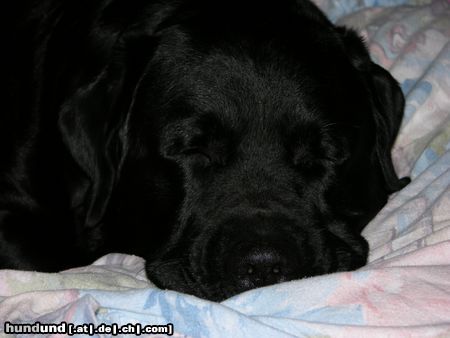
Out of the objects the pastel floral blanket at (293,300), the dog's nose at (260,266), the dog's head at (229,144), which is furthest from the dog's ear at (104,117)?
the dog's nose at (260,266)

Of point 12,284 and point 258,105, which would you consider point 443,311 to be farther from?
point 12,284

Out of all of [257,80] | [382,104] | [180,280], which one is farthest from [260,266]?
[382,104]

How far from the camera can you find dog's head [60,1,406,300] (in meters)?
1.89

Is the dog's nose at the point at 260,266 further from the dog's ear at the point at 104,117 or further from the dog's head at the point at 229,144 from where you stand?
the dog's ear at the point at 104,117

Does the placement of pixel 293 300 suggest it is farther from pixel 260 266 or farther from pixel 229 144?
pixel 229 144

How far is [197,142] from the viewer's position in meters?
1.96

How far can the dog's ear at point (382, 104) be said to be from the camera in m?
2.29

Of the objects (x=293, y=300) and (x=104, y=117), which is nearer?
(x=293, y=300)

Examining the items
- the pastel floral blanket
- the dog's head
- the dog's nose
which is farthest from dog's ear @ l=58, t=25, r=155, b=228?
the dog's nose

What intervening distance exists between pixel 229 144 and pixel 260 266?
0.32 m

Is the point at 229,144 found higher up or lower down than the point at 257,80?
lower down

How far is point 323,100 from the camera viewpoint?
201 cm

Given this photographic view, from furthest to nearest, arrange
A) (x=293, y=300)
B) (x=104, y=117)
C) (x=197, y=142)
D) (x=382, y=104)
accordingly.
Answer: (x=382, y=104) → (x=104, y=117) → (x=197, y=142) → (x=293, y=300)

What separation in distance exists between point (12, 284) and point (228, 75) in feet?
2.27
